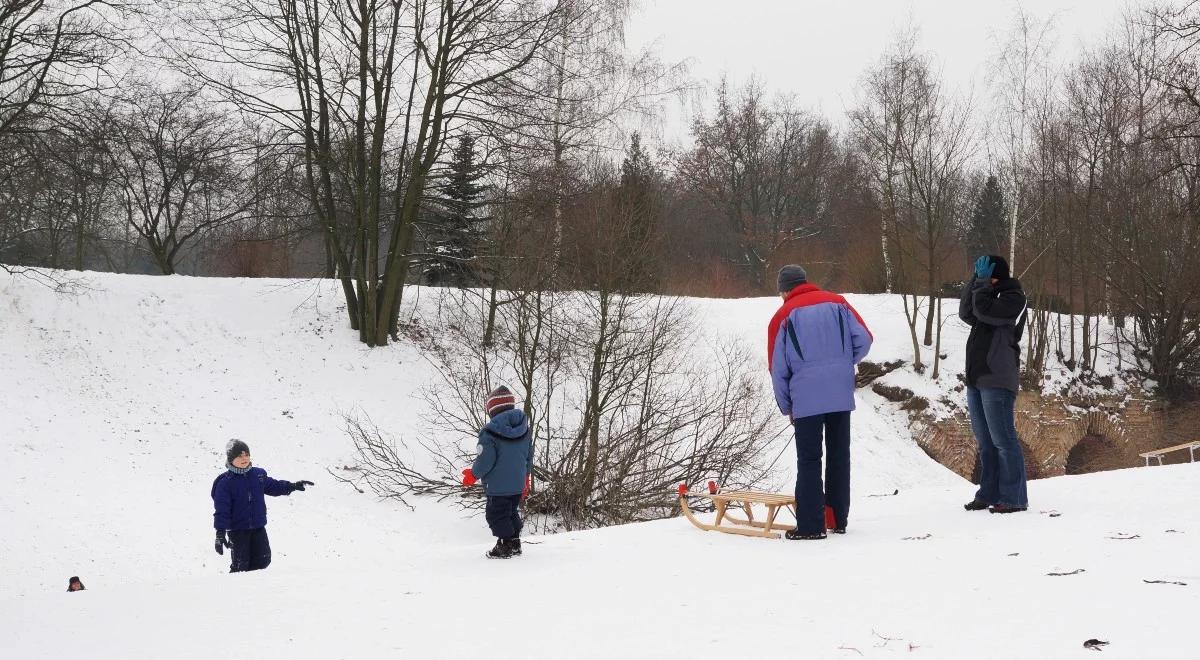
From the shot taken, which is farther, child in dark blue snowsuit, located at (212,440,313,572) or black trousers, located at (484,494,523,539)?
child in dark blue snowsuit, located at (212,440,313,572)

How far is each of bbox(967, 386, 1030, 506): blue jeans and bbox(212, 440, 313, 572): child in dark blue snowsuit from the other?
5.66 meters

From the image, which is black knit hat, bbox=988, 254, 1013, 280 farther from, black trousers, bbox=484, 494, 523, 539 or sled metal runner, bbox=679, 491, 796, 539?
black trousers, bbox=484, 494, 523, 539

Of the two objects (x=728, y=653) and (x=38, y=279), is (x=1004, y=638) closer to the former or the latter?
(x=728, y=653)

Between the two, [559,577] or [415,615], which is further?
[559,577]

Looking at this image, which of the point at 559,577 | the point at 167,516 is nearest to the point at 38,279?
the point at 167,516

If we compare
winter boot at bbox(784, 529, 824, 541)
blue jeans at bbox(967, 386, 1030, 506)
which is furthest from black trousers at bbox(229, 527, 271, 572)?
blue jeans at bbox(967, 386, 1030, 506)

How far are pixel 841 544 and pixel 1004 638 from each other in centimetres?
243

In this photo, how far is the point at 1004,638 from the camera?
12.1ft

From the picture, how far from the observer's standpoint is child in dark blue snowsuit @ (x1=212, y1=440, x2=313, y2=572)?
7840 millimetres

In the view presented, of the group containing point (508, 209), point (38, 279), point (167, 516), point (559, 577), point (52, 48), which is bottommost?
point (167, 516)

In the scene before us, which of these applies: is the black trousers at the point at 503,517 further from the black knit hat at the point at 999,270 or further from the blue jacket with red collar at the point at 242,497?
the black knit hat at the point at 999,270

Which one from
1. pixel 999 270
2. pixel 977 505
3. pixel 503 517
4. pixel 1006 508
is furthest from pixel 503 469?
pixel 999 270

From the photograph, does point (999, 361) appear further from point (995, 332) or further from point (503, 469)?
point (503, 469)

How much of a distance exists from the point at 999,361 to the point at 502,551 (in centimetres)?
407
